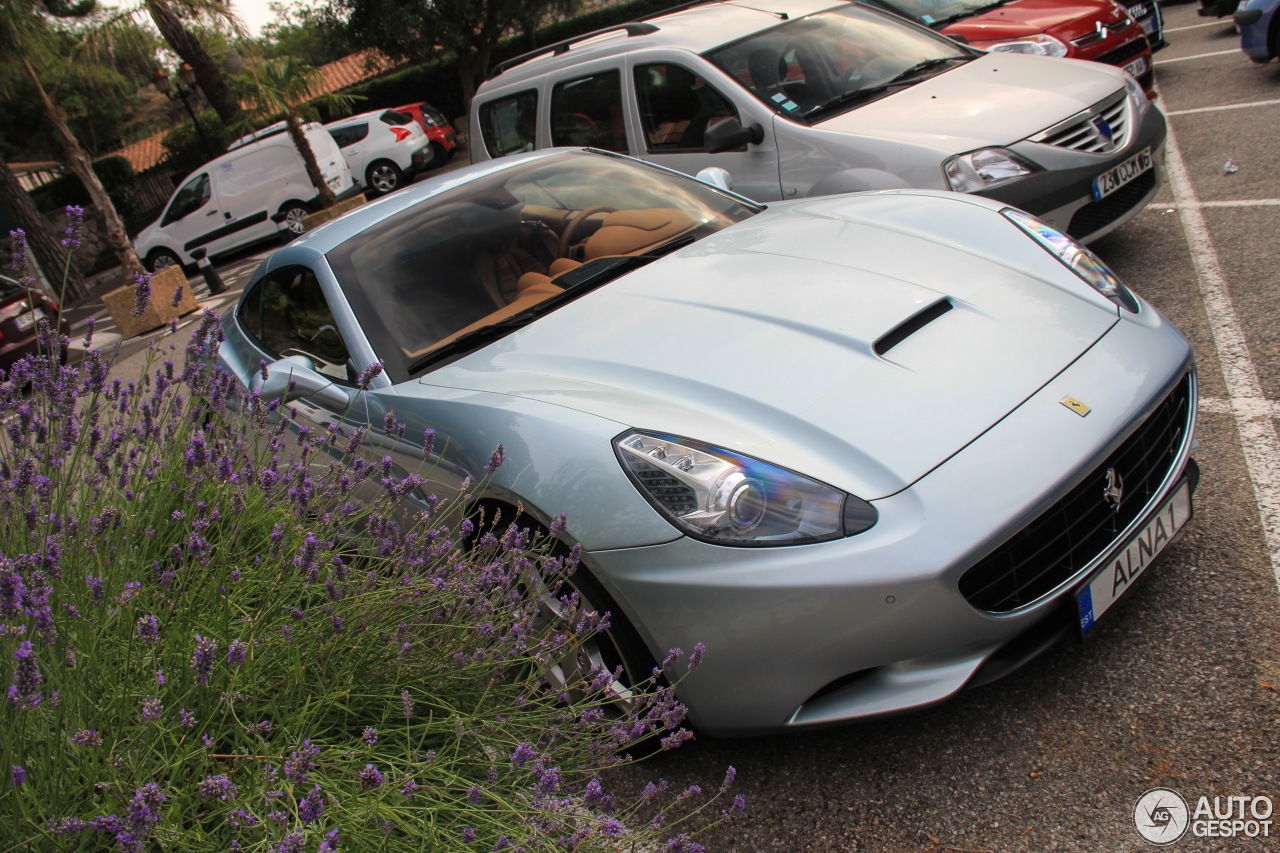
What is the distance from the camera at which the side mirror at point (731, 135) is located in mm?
5371

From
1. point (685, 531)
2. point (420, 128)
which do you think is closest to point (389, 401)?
point (685, 531)

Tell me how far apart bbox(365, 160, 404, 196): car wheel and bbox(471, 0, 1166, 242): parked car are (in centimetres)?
1183

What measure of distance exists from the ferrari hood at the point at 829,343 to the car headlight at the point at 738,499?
0.04 metres

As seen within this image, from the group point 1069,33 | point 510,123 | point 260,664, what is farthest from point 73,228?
point 1069,33

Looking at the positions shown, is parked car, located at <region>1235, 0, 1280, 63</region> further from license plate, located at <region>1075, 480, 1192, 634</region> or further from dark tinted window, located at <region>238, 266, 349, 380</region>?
dark tinted window, located at <region>238, 266, 349, 380</region>

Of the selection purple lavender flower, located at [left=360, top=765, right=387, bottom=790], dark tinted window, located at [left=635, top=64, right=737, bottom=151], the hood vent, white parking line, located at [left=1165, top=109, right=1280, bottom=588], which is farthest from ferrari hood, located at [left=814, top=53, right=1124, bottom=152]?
purple lavender flower, located at [left=360, top=765, right=387, bottom=790]

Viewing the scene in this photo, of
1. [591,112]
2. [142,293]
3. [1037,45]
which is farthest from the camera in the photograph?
[1037,45]

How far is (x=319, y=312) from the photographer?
12.2 feet

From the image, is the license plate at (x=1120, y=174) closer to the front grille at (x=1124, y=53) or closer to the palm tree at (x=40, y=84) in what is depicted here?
the front grille at (x=1124, y=53)

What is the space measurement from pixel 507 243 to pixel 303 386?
0.90 metres

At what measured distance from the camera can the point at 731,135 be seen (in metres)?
5.39

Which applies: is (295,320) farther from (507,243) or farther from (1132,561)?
(1132,561)

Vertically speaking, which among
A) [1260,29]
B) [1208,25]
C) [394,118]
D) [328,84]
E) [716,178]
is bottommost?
[1208,25]

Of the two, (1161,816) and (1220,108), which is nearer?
(1161,816)
